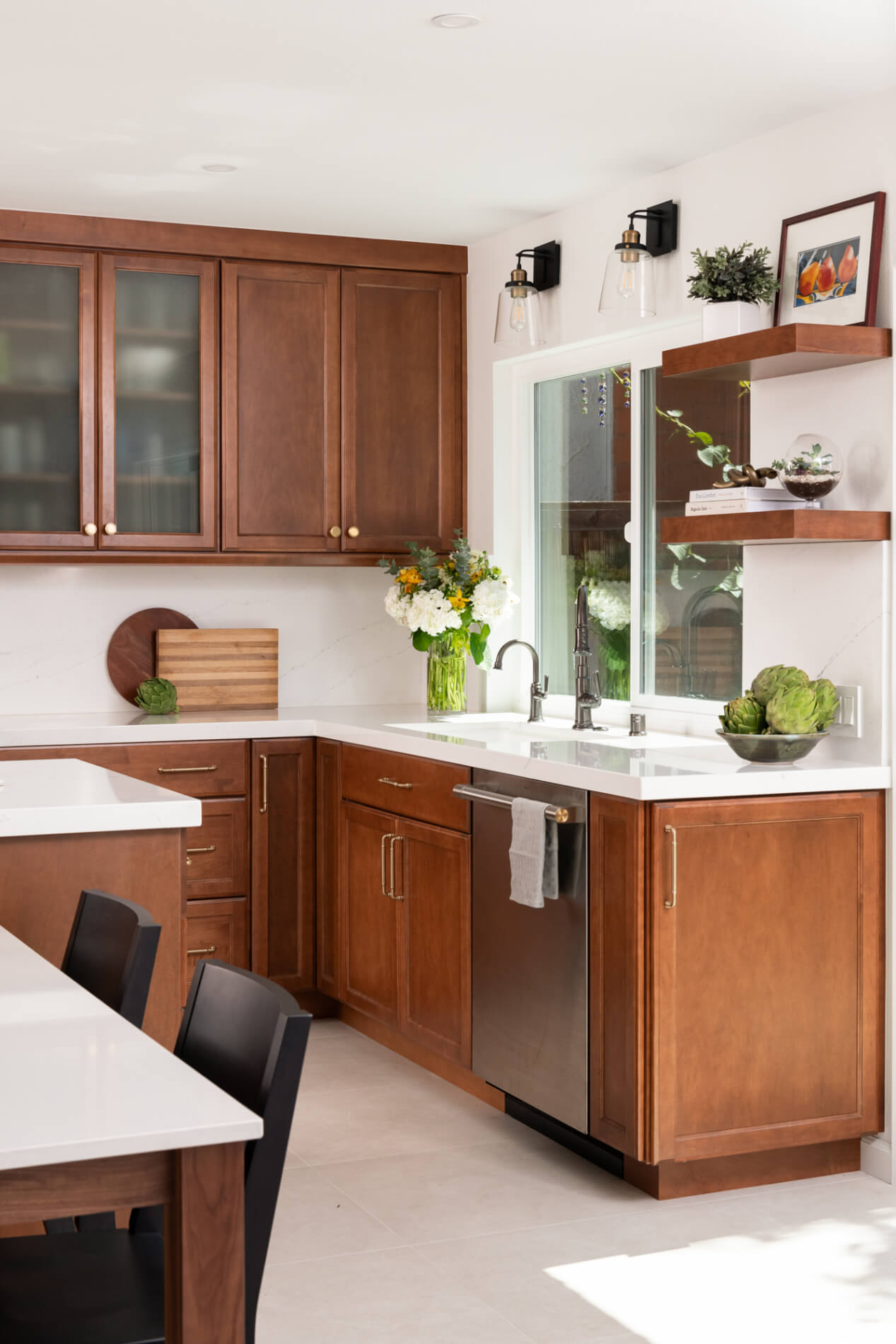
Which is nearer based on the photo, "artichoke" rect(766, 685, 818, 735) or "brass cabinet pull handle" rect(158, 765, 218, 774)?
"artichoke" rect(766, 685, 818, 735)

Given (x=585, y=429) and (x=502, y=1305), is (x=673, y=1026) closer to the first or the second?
(x=502, y=1305)

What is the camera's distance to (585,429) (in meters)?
4.52

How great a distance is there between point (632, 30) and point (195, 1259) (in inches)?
98.6

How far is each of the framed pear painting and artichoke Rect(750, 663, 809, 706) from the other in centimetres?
75

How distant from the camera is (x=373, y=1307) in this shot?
2.66 m

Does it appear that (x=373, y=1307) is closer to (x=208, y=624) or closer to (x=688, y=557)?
(x=688, y=557)

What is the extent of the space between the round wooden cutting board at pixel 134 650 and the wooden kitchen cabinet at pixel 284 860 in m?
0.62

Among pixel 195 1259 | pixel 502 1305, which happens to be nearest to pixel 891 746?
pixel 502 1305

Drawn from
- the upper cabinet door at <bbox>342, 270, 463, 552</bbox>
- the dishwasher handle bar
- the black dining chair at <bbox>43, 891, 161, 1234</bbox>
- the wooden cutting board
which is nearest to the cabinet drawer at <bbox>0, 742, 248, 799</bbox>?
the wooden cutting board

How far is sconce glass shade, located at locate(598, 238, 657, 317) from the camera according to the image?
365 centimetres

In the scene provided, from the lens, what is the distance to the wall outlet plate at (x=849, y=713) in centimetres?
328

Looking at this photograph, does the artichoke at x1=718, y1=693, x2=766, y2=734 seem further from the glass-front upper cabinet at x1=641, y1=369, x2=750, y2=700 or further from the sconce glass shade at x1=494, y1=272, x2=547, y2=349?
the sconce glass shade at x1=494, y1=272, x2=547, y2=349

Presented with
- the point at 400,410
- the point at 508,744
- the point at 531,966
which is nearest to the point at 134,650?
the point at 400,410

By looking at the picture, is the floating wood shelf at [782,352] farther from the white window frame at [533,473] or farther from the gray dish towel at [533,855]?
the gray dish towel at [533,855]
